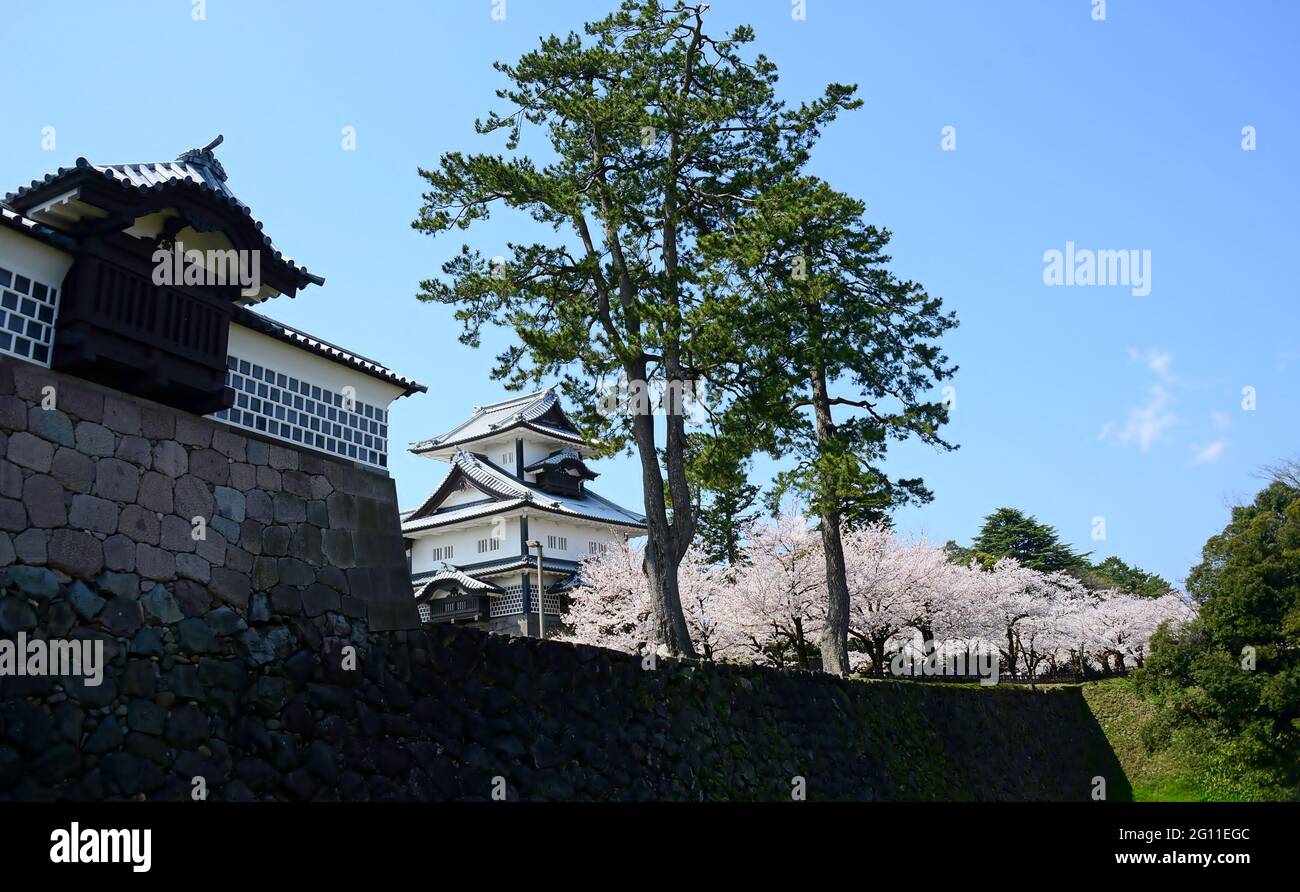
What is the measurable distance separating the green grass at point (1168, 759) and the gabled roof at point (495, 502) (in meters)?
14.1

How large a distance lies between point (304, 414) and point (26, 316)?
2407 millimetres

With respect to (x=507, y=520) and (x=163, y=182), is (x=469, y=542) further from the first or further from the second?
(x=163, y=182)

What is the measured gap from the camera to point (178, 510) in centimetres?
700

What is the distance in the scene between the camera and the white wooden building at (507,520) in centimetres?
2659

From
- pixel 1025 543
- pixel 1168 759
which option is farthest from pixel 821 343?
pixel 1025 543

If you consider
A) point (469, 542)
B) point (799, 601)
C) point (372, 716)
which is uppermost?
point (469, 542)

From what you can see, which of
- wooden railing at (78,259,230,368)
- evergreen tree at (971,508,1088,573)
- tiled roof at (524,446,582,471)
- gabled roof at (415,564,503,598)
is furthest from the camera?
evergreen tree at (971,508,1088,573)

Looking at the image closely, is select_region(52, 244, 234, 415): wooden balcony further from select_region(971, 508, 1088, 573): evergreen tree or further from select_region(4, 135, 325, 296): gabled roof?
select_region(971, 508, 1088, 573): evergreen tree

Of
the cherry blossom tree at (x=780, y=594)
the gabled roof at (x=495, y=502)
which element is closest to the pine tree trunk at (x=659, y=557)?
the cherry blossom tree at (x=780, y=594)

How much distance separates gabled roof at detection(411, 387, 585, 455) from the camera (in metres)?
29.7

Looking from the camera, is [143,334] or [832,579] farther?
[832,579]

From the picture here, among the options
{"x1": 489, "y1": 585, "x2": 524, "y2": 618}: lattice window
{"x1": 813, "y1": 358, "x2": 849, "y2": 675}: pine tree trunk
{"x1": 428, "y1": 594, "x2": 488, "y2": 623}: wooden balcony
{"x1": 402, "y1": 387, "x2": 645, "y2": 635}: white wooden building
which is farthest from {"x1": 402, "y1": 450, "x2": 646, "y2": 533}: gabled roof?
{"x1": 813, "y1": 358, "x2": 849, "y2": 675}: pine tree trunk

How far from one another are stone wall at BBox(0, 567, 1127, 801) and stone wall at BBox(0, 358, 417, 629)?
16cm
